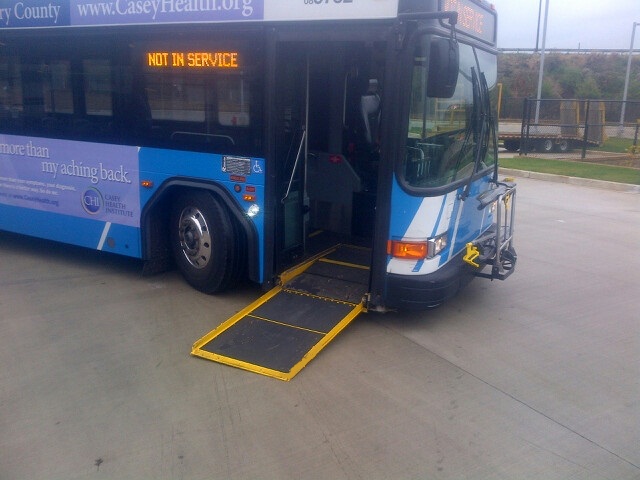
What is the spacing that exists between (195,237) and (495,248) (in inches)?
112

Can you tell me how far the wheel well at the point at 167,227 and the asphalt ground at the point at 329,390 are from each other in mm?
290

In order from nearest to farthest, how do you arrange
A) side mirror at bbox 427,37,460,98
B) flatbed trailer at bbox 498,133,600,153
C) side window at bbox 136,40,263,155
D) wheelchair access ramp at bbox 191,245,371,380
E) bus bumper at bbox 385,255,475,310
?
side mirror at bbox 427,37,460,98
wheelchair access ramp at bbox 191,245,371,380
bus bumper at bbox 385,255,475,310
side window at bbox 136,40,263,155
flatbed trailer at bbox 498,133,600,153

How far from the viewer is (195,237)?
20.7ft

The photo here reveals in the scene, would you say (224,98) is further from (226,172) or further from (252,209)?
(252,209)

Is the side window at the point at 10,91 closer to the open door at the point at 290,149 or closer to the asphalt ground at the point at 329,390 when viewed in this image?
the asphalt ground at the point at 329,390

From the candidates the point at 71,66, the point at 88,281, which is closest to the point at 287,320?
the point at 88,281

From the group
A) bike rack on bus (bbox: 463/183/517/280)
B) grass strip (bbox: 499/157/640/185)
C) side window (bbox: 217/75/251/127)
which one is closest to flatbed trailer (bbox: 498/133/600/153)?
grass strip (bbox: 499/157/640/185)

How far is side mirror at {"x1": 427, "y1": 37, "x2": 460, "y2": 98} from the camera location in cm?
475

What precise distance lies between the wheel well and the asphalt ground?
290 mm

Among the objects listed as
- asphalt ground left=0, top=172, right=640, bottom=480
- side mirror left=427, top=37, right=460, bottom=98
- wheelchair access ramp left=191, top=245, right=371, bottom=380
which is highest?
side mirror left=427, top=37, right=460, bottom=98

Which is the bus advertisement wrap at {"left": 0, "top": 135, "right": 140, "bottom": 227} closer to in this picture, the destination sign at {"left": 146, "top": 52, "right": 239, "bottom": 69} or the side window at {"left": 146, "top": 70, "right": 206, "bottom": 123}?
the side window at {"left": 146, "top": 70, "right": 206, "bottom": 123}

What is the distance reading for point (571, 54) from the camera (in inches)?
2453

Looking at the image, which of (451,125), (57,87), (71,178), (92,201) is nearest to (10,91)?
(57,87)

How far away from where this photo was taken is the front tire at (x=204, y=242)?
19.8ft
